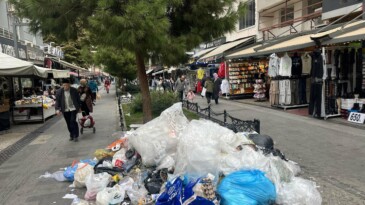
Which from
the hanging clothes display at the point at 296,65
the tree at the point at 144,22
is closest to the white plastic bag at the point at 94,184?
the tree at the point at 144,22

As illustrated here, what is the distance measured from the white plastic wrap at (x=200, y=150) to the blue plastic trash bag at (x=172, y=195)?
A: 367 millimetres

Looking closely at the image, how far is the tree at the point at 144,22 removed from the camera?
580cm

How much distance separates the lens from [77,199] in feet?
14.9

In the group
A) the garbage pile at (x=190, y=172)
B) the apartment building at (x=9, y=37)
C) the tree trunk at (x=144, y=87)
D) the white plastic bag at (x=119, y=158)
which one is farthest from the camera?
the apartment building at (x=9, y=37)

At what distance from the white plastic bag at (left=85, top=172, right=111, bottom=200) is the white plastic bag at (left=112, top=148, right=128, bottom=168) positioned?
1.90 feet

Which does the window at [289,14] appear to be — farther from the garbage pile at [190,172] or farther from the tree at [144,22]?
the garbage pile at [190,172]

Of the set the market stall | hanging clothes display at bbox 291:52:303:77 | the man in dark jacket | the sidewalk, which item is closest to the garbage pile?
the sidewalk

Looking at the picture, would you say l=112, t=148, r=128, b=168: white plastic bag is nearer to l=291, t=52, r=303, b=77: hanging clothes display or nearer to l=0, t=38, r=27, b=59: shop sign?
l=291, t=52, r=303, b=77: hanging clothes display

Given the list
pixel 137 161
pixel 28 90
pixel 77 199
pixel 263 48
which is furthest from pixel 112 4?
pixel 28 90

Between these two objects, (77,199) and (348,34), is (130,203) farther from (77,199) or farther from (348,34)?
(348,34)

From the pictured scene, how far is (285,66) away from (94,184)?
9.69m

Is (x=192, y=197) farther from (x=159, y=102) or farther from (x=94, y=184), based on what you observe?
(x=159, y=102)

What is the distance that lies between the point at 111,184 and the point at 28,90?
17.0 meters

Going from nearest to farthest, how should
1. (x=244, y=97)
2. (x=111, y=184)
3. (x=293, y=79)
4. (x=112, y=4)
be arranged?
(x=111, y=184)
(x=112, y=4)
(x=293, y=79)
(x=244, y=97)
